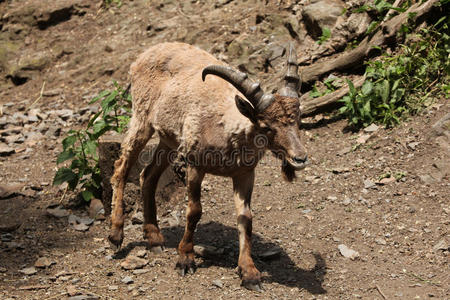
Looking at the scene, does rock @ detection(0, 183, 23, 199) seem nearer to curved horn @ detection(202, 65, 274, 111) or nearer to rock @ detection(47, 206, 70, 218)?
rock @ detection(47, 206, 70, 218)

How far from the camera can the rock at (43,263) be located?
22.4ft

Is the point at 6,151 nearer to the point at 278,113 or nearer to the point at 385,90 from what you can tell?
the point at 278,113

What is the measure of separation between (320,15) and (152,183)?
209 inches

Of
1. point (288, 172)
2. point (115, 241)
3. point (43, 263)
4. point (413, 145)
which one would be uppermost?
point (288, 172)

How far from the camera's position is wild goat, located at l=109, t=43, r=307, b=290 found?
5668 mm

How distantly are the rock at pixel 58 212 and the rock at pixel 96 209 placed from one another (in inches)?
14.9

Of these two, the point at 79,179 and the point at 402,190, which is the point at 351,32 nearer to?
the point at 402,190

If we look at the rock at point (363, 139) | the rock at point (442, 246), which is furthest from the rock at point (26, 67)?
the rock at point (442, 246)

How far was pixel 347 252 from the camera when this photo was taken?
6.69 meters

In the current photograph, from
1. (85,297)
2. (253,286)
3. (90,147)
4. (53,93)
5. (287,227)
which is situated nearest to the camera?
(85,297)

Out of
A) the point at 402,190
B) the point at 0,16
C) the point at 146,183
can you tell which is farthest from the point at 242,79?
the point at 0,16

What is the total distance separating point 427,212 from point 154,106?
3959mm

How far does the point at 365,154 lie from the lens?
8438mm

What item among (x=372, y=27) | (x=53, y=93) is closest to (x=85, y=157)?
(x=53, y=93)
